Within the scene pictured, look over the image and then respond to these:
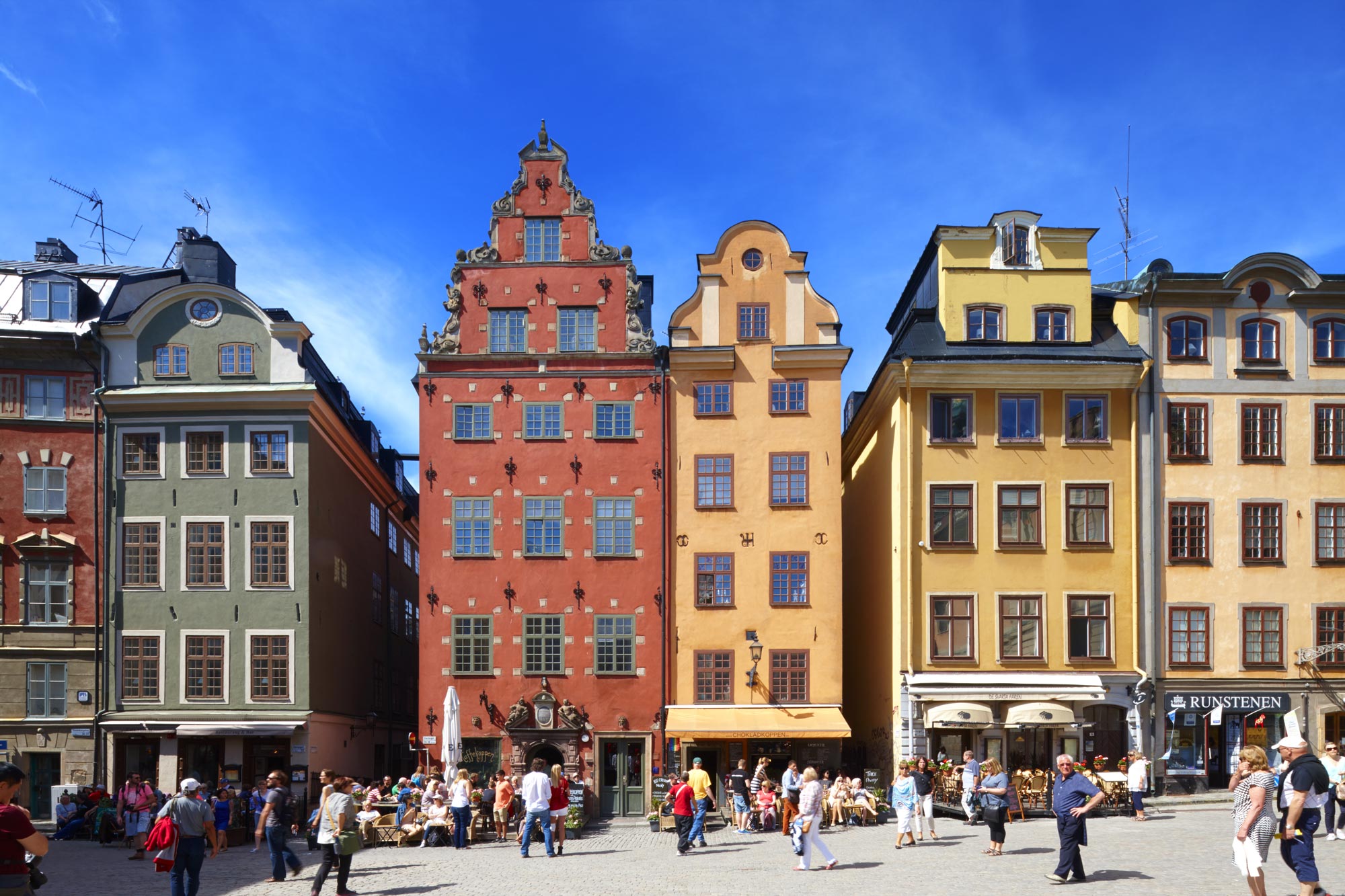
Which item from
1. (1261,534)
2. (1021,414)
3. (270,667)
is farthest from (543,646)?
(1261,534)

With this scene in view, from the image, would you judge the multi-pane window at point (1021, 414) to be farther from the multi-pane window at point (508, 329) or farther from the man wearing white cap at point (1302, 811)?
the man wearing white cap at point (1302, 811)

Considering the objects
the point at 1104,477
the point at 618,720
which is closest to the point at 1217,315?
the point at 1104,477

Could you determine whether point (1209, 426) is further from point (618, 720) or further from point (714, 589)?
point (618, 720)

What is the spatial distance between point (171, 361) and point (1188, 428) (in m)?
30.1

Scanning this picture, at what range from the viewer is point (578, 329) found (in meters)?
38.7

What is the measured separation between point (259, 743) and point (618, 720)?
10.4 m

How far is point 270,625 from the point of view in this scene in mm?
37438

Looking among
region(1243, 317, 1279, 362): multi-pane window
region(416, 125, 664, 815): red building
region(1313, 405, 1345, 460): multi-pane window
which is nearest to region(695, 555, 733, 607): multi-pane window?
region(416, 125, 664, 815): red building

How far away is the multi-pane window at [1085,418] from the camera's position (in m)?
37.7

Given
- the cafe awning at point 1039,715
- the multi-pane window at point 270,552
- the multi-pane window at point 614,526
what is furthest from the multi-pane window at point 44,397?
the cafe awning at point 1039,715

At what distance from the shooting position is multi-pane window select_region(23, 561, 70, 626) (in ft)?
124

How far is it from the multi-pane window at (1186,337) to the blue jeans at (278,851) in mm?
28077

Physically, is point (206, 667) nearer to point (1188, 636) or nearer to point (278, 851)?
point (278, 851)

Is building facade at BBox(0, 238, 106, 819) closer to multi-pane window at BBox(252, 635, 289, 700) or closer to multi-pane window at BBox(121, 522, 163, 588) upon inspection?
multi-pane window at BBox(121, 522, 163, 588)
